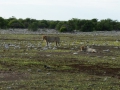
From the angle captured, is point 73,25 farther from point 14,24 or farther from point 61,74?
point 61,74

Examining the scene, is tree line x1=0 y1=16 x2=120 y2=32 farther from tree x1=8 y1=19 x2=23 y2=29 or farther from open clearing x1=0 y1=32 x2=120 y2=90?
open clearing x1=0 y1=32 x2=120 y2=90

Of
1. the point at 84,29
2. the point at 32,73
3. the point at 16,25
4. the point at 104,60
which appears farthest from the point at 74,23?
the point at 32,73

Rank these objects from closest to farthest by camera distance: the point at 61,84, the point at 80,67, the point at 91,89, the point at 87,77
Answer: the point at 91,89
the point at 61,84
the point at 87,77
the point at 80,67

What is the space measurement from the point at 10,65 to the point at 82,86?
6.66m

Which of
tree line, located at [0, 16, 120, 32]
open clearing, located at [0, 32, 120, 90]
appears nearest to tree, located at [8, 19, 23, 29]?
tree line, located at [0, 16, 120, 32]

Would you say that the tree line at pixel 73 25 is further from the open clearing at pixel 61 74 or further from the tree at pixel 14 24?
the open clearing at pixel 61 74

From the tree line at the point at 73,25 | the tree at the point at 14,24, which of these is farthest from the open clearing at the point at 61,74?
the tree at the point at 14,24

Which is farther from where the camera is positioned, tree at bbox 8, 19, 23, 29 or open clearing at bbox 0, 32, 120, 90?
tree at bbox 8, 19, 23, 29

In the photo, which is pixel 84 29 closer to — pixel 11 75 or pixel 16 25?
pixel 16 25

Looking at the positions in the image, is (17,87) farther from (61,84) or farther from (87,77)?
(87,77)

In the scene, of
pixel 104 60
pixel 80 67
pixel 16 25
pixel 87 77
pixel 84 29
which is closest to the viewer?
pixel 87 77

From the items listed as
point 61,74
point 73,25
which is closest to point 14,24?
point 73,25

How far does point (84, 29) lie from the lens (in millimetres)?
86188

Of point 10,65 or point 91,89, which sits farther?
point 10,65
